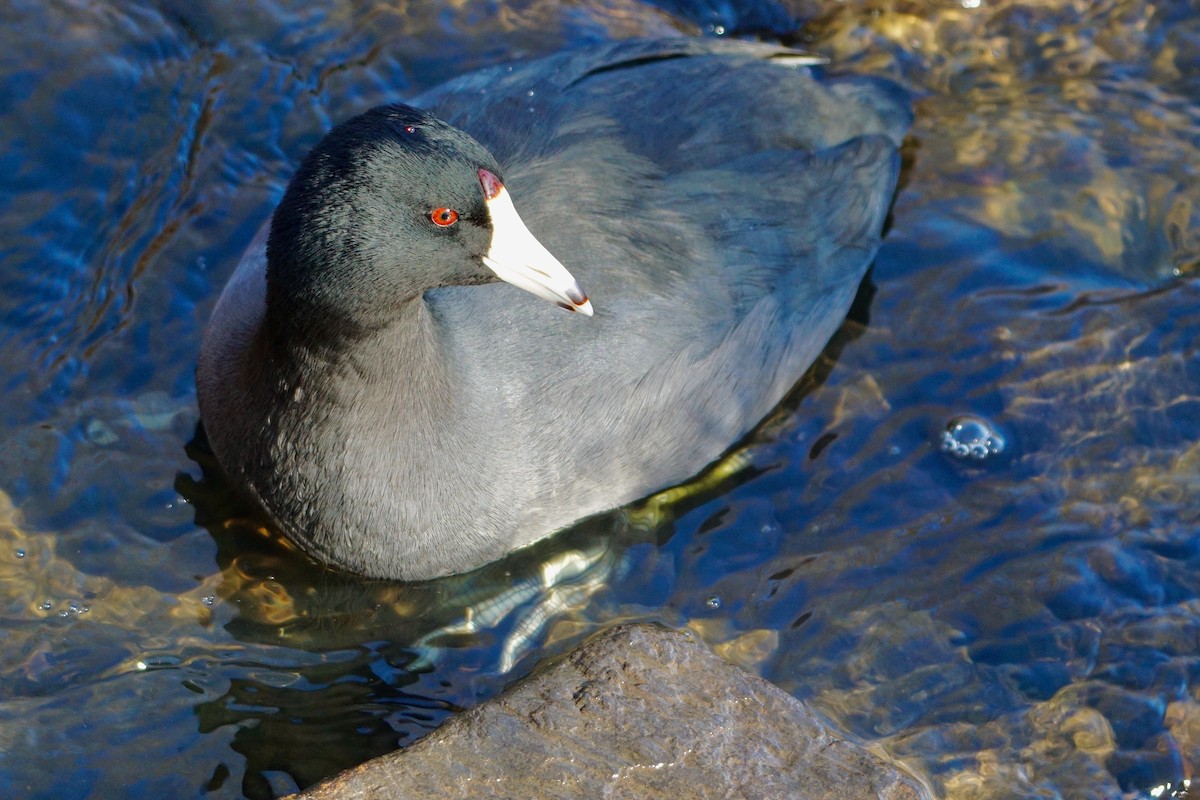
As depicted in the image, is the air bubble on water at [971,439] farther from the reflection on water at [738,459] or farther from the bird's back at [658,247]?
the bird's back at [658,247]

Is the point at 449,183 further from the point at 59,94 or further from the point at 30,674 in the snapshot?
the point at 59,94

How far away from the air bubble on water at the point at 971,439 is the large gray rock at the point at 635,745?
4.49ft

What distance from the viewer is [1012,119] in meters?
6.04

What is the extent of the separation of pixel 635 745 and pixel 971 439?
6.24 ft

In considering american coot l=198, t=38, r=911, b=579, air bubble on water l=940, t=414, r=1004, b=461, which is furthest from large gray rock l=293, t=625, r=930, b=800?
air bubble on water l=940, t=414, r=1004, b=461

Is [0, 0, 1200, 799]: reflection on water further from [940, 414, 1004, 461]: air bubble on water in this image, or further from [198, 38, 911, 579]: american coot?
[198, 38, 911, 579]: american coot

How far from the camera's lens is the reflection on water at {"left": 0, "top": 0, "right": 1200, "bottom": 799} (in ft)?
13.7

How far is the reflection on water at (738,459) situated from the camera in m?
4.18

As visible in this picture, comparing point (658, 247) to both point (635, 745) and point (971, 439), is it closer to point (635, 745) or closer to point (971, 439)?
point (971, 439)

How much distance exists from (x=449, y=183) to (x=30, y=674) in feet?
6.31

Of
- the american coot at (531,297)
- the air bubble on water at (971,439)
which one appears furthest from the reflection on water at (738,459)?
the american coot at (531,297)

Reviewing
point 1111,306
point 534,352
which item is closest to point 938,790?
point 534,352

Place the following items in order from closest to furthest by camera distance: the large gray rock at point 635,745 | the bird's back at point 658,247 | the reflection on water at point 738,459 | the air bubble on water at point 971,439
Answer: the large gray rock at point 635,745, the reflection on water at point 738,459, the bird's back at point 658,247, the air bubble on water at point 971,439

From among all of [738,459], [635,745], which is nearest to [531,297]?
[738,459]
